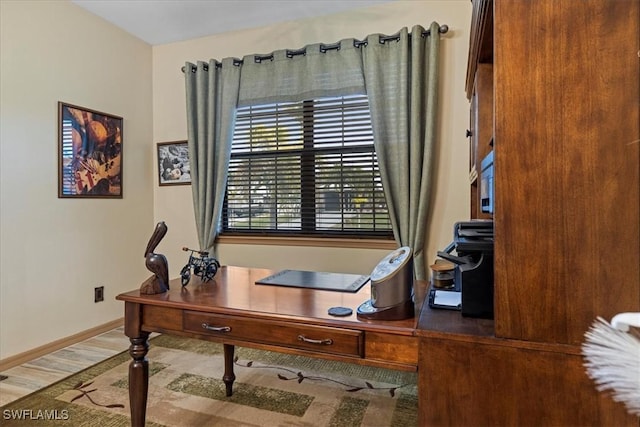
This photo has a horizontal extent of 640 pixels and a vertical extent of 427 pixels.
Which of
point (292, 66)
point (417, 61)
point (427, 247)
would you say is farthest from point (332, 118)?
point (427, 247)

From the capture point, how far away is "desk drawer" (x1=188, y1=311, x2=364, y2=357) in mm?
1121

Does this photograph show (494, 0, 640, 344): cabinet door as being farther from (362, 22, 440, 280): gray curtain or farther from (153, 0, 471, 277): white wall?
(153, 0, 471, 277): white wall

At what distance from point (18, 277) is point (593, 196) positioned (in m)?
3.22

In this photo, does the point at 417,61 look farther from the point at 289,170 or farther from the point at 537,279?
the point at 537,279

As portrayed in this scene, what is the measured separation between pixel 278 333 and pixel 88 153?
2604 millimetres

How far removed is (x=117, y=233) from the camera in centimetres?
316

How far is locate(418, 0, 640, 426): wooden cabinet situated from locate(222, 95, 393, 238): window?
1.86 metres

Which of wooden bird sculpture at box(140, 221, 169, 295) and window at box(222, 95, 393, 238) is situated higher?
window at box(222, 95, 393, 238)

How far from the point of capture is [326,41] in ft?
9.41

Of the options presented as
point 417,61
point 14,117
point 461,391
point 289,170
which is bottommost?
point 461,391

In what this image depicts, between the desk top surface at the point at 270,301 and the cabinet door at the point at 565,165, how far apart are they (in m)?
0.37

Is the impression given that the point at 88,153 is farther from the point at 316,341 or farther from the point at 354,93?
the point at 316,341

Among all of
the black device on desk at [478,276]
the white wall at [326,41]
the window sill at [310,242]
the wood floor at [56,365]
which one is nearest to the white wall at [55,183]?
the wood floor at [56,365]

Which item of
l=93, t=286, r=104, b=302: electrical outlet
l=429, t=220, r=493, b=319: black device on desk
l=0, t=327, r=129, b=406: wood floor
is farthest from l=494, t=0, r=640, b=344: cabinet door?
l=93, t=286, r=104, b=302: electrical outlet
